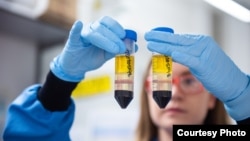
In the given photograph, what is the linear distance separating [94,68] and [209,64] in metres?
0.42

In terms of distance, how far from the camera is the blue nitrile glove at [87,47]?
3.84 feet

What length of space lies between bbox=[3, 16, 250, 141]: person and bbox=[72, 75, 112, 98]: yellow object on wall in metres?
0.98

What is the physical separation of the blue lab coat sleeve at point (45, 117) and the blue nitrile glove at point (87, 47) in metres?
0.07

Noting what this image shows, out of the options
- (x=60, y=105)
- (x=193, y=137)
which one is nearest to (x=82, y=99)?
(x=60, y=105)

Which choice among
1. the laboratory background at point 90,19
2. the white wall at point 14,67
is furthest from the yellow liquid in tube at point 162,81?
the white wall at point 14,67

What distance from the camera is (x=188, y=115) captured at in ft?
6.02

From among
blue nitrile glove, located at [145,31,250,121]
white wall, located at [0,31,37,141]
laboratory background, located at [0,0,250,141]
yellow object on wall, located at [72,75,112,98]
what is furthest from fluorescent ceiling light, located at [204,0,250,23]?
white wall, located at [0,31,37,141]

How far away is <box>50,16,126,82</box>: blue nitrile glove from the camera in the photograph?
1172 mm

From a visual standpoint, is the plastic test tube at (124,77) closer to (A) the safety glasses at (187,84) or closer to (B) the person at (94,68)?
(B) the person at (94,68)

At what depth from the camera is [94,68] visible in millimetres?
1373

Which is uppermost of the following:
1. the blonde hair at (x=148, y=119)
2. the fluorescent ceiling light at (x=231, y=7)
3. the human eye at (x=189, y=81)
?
the fluorescent ceiling light at (x=231, y=7)

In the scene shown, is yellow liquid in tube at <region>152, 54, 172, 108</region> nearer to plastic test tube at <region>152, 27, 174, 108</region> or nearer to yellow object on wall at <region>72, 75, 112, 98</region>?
plastic test tube at <region>152, 27, 174, 108</region>

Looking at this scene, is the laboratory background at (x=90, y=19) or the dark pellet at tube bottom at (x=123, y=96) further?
the laboratory background at (x=90, y=19)

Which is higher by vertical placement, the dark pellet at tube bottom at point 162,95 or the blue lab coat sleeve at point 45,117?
the dark pellet at tube bottom at point 162,95
